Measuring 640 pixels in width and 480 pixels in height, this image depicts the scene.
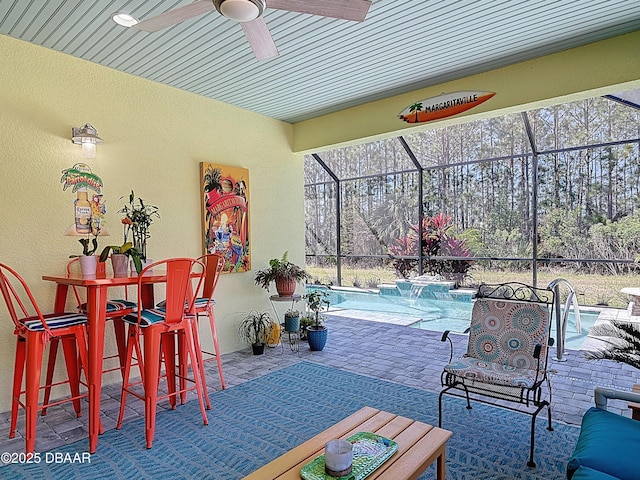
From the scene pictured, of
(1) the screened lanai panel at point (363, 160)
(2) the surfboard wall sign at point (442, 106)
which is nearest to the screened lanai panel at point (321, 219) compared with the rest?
(1) the screened lanai panel at point (363, 160)

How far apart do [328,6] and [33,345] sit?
2.76 meters

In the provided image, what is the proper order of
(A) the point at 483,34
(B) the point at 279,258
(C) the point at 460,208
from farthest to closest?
(C) the point at 460,208, (B) the point at 279,258, (A) the point at 483,34

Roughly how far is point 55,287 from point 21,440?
127 cm

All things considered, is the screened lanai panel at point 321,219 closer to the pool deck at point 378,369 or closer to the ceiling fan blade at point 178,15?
the pool deck at point 378,369

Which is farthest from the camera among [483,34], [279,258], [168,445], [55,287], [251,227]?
[279,258]

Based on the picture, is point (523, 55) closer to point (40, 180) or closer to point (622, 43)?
point (622, 43)

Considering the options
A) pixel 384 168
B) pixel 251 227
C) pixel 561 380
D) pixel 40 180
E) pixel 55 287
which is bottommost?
pixel 561 380

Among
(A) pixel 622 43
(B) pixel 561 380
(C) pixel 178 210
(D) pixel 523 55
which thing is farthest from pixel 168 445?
(A) pixel 622 43

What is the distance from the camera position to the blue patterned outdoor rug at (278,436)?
93.4 inches

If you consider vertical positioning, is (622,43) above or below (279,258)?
above

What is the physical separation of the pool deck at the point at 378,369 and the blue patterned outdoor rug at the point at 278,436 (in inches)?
8.9

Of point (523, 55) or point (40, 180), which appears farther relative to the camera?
point (523, 55)

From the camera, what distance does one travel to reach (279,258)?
562 centimetres

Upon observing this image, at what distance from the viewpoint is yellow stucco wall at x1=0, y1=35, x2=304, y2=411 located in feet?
10.9
